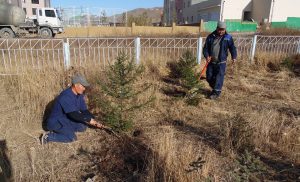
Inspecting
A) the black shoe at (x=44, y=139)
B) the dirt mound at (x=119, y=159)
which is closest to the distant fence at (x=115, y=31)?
the black shoe at (x=44, y=139)

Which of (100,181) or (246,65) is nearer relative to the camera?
(100,181)

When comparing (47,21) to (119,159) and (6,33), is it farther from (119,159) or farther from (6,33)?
(119,159)

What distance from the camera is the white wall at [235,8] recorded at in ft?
114

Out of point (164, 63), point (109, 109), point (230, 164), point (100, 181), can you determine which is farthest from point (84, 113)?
point (164, 63)

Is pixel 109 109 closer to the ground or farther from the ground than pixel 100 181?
farther from the ground

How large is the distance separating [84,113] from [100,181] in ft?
3.56

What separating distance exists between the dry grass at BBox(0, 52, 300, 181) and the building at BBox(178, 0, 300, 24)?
31.0 meters

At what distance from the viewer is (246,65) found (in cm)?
792

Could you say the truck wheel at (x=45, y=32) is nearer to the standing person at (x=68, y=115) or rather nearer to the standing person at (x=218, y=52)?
the standing person at (x=218, y=52)

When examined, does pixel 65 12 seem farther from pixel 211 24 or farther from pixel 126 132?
pixel 126 132

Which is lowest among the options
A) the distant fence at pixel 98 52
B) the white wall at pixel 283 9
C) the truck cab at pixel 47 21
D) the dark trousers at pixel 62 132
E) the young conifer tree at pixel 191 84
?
the dark trousers at pixel 62 132

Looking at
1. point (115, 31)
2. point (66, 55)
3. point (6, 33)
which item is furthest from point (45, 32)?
point (66, 55)

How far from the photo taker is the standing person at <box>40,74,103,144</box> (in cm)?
337

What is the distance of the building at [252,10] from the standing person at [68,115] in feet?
109
